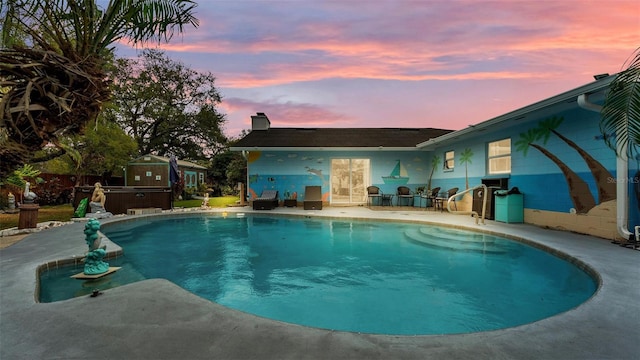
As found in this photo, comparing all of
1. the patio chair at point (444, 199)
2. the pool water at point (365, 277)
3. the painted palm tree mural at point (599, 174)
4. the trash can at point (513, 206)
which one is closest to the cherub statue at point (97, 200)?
the pool water at point (365, 277)

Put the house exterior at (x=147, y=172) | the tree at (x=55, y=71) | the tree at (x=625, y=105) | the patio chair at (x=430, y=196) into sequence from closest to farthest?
the tree at (x=55, y=71) → the tree at (x=625, y=105) → the patio chair at (x=430, y=196) → the house exterior at (x=147, y=172)

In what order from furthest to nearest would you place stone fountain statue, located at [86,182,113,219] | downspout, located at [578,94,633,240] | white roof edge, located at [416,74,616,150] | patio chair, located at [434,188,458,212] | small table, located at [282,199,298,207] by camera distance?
small table, located at [282,199,298,207]
patio chair, located at [434,188,458,212]
stone fountain statue, located at [86,182,113,219]
downspout, located at [578,94,633,240]
white roof edge, located at [416,74,616,150]

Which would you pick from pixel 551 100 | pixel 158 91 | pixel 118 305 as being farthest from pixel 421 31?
pixel 158 91

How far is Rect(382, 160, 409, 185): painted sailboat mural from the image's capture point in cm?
1516

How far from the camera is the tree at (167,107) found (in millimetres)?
23734

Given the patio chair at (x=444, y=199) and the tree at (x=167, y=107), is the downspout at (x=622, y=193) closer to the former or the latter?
the patio chair at (x=444, y=199)

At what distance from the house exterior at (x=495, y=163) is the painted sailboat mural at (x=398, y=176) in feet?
0.17

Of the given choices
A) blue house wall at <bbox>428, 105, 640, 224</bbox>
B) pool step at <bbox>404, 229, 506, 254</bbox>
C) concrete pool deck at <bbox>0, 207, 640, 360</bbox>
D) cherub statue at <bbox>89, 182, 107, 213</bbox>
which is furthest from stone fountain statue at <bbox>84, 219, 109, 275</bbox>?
blue house wall at <bbox>428, 105, 640, 224</bbox>

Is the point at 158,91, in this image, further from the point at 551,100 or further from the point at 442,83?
the point at 551,100

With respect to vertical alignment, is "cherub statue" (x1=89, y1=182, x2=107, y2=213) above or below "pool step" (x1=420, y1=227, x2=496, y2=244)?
above

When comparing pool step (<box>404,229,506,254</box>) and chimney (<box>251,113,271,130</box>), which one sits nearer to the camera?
pool step (<box>404,229,506,254</box>)

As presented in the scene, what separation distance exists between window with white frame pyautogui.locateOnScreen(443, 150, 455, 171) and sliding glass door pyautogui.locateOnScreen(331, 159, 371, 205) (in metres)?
3.63

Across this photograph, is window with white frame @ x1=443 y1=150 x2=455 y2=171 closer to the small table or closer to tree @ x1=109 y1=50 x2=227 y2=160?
the small table

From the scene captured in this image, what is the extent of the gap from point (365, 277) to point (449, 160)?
1008 cm
